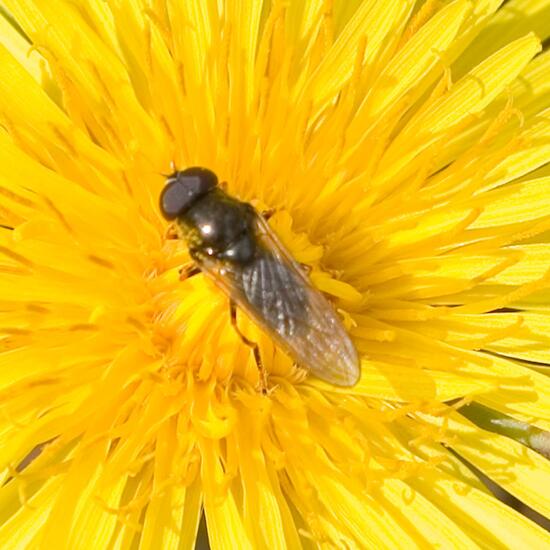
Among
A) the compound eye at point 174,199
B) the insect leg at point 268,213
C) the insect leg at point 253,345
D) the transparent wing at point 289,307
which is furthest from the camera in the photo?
the insect leg at point 268,213

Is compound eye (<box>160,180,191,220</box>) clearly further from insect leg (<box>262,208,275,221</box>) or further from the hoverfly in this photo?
insect leg (<box>262,208,275,221</box>)

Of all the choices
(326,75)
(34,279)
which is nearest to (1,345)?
(34,279)

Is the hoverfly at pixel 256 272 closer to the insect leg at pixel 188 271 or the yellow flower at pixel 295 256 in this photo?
the insect leg at pixel 188 271

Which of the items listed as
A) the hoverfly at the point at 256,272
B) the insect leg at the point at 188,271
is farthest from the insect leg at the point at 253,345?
the insect leg at the point at 188,271

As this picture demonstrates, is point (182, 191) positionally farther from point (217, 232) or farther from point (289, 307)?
point (289, 307)

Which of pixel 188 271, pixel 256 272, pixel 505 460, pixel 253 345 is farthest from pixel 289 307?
pixel 505 460

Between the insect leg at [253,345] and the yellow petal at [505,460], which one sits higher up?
the insect leg at [253,345]

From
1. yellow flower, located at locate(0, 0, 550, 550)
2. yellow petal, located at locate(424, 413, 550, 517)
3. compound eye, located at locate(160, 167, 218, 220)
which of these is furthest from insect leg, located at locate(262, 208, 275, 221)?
yellow petal, located at locate(424, 413, 550, 517)
